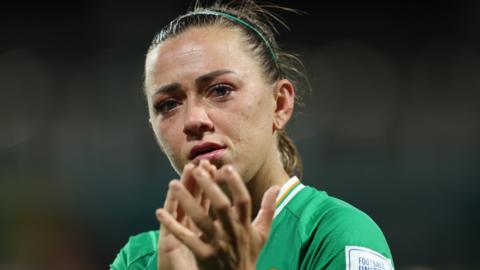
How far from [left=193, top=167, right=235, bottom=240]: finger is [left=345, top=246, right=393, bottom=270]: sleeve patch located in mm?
419

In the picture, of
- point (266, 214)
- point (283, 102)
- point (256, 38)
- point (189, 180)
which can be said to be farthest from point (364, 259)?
point (256, 38)

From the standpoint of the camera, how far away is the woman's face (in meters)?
1.76

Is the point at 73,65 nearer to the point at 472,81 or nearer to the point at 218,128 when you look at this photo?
the point at 472,81

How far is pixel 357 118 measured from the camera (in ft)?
17.7

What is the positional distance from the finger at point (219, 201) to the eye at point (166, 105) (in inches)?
26.1

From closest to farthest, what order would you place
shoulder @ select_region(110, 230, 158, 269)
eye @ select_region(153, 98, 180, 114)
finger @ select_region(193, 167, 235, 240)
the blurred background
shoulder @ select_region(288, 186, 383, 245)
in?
finger @ select_region(193, 167, 235, 240) < shoulder @ select_region(288, 186, 383, 245) < eye @ select_region(153, 98, 180, 114) < shoulder @ select_region(110, 230, 158, 269) < the blurred background

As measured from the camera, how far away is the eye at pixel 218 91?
5.93ft

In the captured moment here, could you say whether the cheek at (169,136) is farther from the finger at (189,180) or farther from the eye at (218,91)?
the finger at (189,180)

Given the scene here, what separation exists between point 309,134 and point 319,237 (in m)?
3.81

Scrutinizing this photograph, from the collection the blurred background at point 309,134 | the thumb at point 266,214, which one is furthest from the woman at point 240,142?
the blurred background at point 309,134

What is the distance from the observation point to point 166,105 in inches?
73.4

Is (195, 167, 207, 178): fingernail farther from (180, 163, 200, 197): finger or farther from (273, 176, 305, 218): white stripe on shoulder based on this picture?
(273, 176, 305, 218): white stripe on shoulder

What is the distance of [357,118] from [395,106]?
1.08 ft

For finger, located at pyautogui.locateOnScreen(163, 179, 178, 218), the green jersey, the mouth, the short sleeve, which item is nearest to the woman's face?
the mouth
